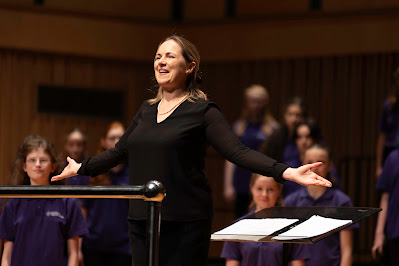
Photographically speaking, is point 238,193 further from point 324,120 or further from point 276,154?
point 324,120

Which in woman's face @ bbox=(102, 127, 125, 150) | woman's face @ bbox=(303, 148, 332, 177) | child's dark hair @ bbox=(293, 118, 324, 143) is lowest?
woman's face @ bbox=(303, 148, 332, 177)

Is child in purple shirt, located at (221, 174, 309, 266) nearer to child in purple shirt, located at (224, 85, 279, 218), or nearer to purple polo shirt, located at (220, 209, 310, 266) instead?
purple polo shirt, located at (220, 209, 310, 266)

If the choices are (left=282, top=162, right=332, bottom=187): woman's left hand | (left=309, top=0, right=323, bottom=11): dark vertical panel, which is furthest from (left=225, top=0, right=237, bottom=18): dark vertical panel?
(left=282, top=162, right=332, bottom=187): woman's left hand

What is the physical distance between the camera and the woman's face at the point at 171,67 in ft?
9.90

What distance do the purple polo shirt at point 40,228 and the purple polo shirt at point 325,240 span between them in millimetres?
1340

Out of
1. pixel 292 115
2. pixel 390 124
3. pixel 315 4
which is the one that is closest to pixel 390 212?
pixel 292 115

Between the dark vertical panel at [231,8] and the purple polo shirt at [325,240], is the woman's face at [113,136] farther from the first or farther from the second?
the dark vertical panel at [231,8]

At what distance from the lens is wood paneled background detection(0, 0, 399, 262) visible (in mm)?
8445

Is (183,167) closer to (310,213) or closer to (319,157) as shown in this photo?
(310,213)

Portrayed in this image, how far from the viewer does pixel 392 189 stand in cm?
518

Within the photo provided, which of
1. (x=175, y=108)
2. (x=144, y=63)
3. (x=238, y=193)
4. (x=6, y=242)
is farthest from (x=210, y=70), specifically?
(x=175, y=108)

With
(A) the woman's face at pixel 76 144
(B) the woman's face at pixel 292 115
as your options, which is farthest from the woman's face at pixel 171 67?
(B) the woman's face at pixel 292 115

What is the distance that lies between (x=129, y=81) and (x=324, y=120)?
7.75ft

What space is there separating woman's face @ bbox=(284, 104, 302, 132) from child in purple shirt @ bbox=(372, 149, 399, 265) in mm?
1360
